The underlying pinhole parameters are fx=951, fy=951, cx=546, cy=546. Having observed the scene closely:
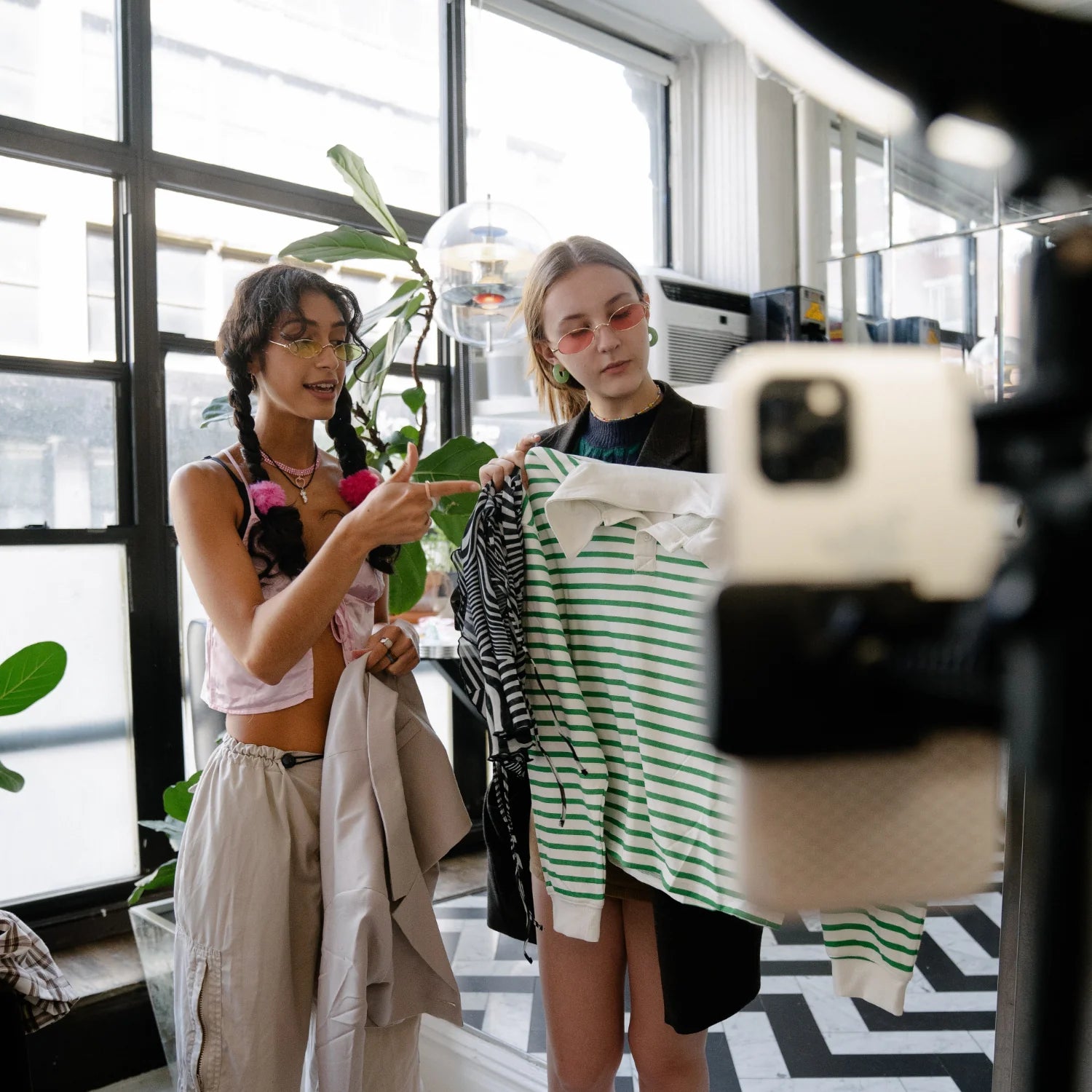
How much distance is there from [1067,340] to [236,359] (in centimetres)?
137

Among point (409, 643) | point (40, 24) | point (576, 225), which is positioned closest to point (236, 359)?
point (409, 643)

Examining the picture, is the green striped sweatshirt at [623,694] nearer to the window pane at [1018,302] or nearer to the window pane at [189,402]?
the window pane at [1018,302]

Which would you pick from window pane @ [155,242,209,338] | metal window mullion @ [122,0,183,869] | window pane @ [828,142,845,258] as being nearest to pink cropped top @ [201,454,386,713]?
metal window mullion @ [122,0,183,869]

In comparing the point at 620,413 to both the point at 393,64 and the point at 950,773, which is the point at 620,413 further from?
the point at 393,64

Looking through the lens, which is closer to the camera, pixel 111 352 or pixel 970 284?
pixel 970 284

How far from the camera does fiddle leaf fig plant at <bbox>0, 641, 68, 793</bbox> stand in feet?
5.37

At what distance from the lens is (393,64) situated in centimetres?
355

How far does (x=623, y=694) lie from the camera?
1203 millimetres

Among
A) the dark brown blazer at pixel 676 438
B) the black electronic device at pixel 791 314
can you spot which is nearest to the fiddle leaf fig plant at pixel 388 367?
the dark brown blazer at pixel 676 438

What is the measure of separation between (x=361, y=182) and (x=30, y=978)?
1.70m

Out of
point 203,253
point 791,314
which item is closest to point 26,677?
point 203,253

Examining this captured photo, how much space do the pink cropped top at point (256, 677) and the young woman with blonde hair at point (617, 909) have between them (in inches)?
12.6

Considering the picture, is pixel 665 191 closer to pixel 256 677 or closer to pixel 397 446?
pixel 397 446

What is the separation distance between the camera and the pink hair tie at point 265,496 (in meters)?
1.34
